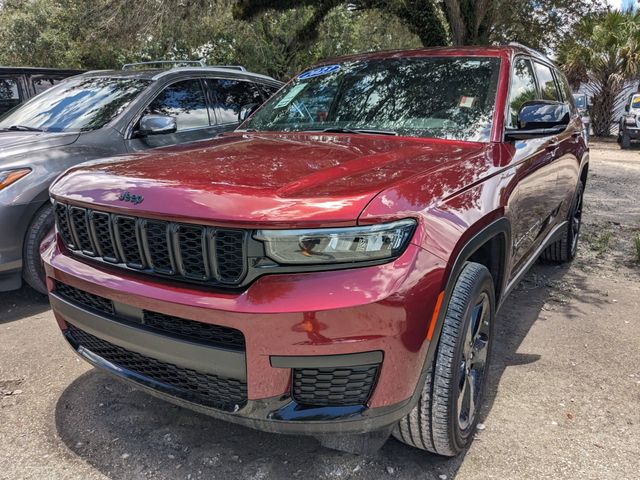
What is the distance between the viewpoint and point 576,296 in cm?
451

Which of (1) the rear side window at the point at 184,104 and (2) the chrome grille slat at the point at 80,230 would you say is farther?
(1) the rear side window at the point at 184,104

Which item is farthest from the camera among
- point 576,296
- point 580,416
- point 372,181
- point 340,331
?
point 576,296

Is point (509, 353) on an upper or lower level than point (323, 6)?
lower

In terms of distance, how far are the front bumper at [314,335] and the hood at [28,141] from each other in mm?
2647

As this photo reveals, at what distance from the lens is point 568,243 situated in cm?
516

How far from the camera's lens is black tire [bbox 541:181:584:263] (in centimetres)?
508

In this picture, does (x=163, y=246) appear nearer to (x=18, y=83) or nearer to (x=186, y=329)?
(x=186, y=329)

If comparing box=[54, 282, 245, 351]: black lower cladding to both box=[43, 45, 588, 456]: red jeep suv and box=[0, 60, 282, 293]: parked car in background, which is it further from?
box=[0, 60, 282, 293]: parked car in background

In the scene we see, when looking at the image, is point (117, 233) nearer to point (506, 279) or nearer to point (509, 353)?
point (506, 279)

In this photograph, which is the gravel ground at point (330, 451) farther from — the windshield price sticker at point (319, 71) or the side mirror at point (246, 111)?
the side mirror at point (246, 111)

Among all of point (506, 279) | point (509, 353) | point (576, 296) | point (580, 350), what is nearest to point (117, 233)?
point (506, 279)

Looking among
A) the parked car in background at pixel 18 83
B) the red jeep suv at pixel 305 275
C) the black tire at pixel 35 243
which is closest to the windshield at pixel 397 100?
the red jeep suv at pixel 305 275

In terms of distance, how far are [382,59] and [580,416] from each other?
95.6 inches

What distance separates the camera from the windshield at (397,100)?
302 centimetres
